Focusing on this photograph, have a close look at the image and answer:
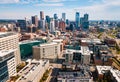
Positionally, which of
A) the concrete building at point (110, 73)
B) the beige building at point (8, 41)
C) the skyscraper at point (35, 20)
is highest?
the skyscraper at point (35, 20)

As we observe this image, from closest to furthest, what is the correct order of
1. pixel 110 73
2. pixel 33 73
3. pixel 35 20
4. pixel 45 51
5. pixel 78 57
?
pixel 33 73
pixel 110 73
pixel 78 57
pixel 45 51
pixel 35 20

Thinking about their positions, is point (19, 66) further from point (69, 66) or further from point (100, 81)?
point (100, 81)

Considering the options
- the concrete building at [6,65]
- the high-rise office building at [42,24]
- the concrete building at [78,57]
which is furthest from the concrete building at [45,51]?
the high-rise office building at [42,24]

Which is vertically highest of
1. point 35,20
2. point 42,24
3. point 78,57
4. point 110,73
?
point 35,20

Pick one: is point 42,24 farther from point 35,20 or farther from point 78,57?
point 78,57

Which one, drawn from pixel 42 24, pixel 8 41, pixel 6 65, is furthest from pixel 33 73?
pixel 42 24

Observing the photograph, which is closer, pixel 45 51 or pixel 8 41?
pixel 8 41

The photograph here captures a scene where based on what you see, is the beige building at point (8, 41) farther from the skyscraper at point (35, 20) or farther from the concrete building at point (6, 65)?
the skyscraper at point (35, 20)
